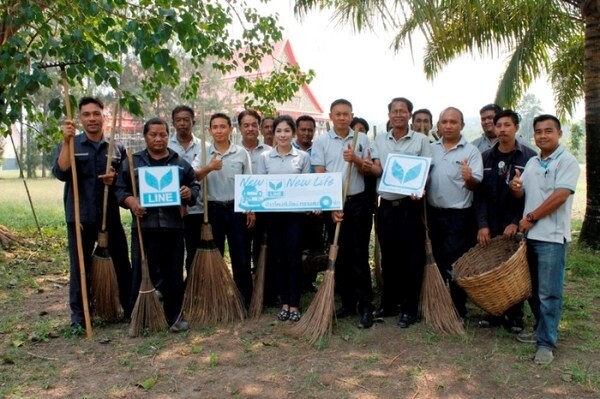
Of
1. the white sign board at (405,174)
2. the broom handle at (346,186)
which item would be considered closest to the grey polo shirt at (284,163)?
the broom handle at (346,186)

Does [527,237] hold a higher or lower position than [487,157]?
lower

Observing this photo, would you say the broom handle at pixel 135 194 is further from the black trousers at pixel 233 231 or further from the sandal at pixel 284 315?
the sandal at pixel 284 315

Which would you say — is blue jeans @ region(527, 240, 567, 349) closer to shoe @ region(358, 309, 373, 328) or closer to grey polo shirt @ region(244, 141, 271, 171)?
shoe @ region(358, 309, 373, 328)

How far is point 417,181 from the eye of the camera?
412 centimetres

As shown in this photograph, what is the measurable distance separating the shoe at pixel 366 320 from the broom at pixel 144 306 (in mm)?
1704

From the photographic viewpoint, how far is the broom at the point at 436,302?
14.0 ft

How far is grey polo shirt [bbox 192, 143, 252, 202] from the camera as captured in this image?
15.3 feet

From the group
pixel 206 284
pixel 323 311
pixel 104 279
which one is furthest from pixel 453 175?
pixel 104 279

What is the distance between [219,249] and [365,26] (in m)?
2.50

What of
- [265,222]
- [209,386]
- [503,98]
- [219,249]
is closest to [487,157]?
[265,222]

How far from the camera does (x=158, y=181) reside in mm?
4164

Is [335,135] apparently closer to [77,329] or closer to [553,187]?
[553,187]

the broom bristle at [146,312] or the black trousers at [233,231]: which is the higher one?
the black trousers at [233,231]

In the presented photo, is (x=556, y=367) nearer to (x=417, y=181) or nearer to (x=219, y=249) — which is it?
(x=417, y=181)
